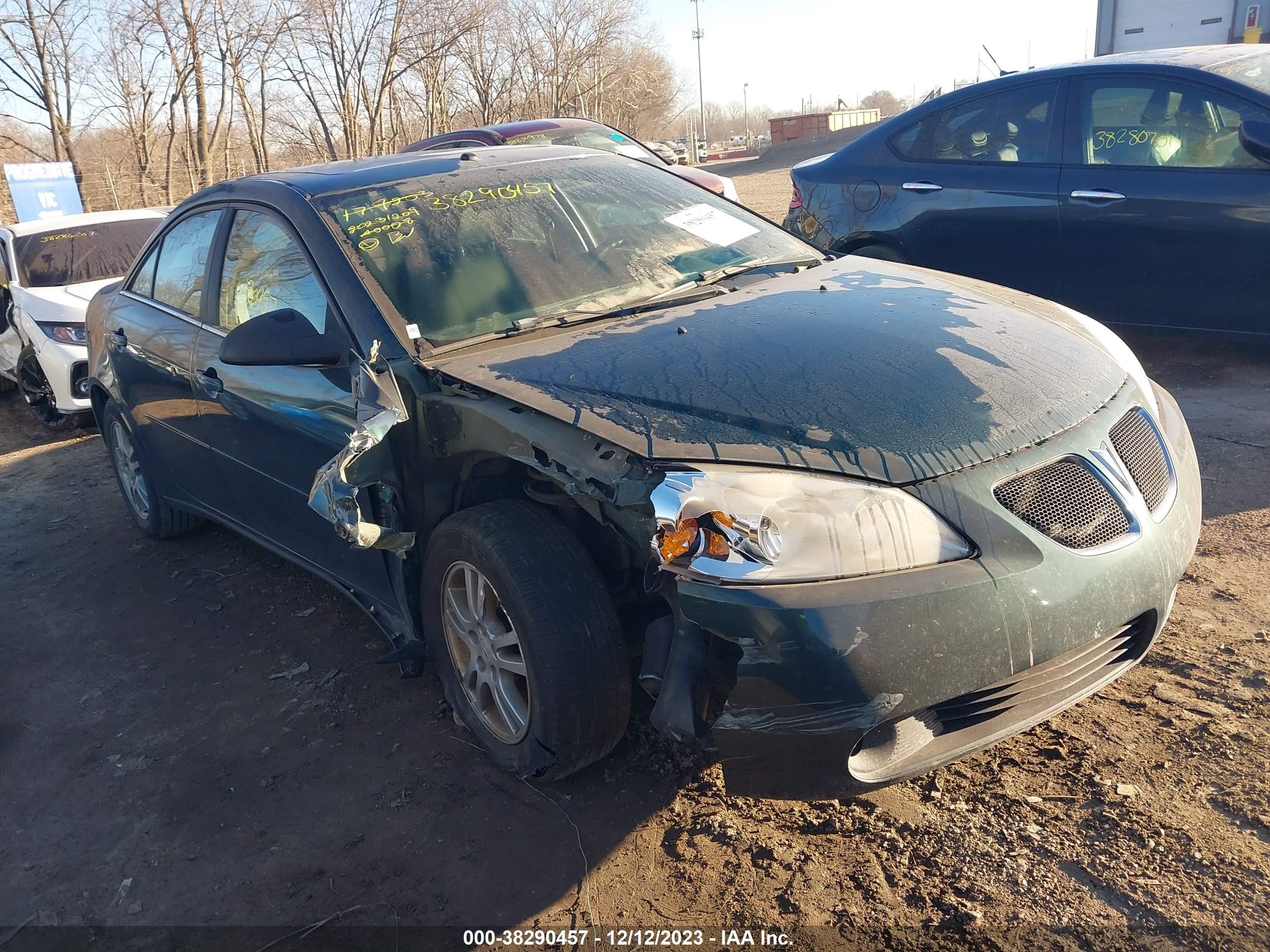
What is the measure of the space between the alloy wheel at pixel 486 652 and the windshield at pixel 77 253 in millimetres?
6834

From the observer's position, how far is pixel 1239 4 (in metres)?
27.9

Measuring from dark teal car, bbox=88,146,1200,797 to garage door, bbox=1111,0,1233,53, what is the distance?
30742 mm

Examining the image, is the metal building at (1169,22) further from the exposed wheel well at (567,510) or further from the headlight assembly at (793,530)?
the headlight assembly at (793,530)

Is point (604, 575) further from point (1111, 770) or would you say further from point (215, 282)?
point (215, 282)

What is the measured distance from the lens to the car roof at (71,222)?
8516 millimetres

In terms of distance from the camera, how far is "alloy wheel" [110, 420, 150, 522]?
5.01m

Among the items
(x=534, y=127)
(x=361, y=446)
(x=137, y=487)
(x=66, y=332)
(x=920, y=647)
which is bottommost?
(x=137, y=487)

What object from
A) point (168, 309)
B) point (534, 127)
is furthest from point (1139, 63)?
point (534, 127)

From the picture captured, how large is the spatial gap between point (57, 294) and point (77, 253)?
2.11 feet

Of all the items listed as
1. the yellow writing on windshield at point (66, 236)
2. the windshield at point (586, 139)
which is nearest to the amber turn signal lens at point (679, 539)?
the yellow writing on windshield at point (66, 236)

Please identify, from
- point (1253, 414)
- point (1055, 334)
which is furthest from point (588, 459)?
point (1253, 414)

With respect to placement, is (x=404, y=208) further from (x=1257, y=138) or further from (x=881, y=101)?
(x=881, y=101)

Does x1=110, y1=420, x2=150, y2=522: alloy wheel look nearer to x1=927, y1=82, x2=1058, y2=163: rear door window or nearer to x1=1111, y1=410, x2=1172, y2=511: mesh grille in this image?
x1=1111, y1=410, x2=1172, y2=511: mesh grille

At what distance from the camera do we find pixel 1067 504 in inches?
86.5
